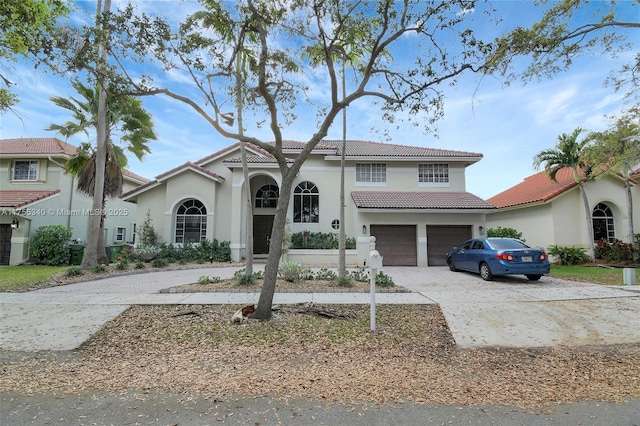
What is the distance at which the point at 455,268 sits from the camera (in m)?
14.0

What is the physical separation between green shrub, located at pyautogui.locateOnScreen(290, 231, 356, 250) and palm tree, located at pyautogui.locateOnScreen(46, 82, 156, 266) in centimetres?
880

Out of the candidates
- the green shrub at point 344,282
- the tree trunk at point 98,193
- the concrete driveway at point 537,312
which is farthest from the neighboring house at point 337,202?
the green shrub at point 344,282

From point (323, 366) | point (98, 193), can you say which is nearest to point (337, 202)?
point (98, 193)

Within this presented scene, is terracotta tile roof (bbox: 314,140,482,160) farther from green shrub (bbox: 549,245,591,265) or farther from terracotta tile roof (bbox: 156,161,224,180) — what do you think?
terracotta tile roof (bbox: 156,161,224,180)

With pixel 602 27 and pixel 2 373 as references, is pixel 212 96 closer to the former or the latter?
pixel 2 373

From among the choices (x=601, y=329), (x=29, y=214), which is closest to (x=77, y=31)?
(x=601, y=329)

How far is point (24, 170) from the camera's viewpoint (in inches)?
751

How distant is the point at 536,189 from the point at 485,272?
40.4 feet

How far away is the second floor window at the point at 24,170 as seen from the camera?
18984 millimetres

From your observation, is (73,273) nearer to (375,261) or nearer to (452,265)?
(375,261)

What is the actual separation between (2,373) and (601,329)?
9.71 m

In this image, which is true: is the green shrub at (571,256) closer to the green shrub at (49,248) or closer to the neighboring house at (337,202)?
the neighboring house at (337,202)

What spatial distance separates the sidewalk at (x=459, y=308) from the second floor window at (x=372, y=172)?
28.1ft

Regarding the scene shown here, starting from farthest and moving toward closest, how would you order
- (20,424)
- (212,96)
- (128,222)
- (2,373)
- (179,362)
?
(128,222) → (212,96) → (179,362) → (2,373) → (20,424)
